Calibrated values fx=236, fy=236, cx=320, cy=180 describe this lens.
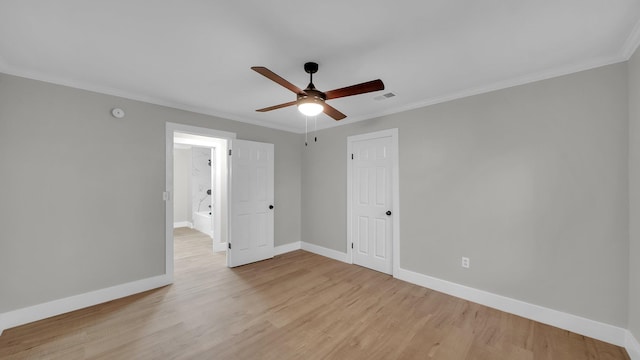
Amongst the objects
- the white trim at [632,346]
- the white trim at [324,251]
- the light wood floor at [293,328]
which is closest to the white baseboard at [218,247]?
the light wood floor at [293,328]

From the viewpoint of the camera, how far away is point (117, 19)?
63.5 inches

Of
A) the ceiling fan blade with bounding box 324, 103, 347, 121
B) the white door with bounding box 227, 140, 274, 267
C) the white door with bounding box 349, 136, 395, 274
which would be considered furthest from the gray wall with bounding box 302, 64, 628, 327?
the white door with bounding box 227, 140, 274, 267

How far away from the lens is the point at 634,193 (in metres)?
1.92

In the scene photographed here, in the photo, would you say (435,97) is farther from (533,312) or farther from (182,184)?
(182,184)

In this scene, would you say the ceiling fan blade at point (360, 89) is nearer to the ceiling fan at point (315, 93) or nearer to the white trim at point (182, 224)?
the ceiling fan at point (315, 93)

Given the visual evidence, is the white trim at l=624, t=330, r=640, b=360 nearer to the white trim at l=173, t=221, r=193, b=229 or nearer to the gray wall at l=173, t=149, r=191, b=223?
the white trim at l=173, t=221, r=193, b=229

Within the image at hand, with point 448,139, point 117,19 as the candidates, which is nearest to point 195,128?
point 117,19

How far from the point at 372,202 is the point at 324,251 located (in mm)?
1429

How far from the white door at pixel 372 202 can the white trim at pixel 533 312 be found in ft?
2.28

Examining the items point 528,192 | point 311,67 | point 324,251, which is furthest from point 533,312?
point 311,67

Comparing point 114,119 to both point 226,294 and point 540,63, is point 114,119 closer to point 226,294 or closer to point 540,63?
point 226,294

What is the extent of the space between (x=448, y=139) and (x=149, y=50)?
3.30 metres

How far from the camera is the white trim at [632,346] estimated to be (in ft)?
5.99

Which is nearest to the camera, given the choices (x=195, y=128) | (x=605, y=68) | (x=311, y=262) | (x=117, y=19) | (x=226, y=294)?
(x=117, y=19)
